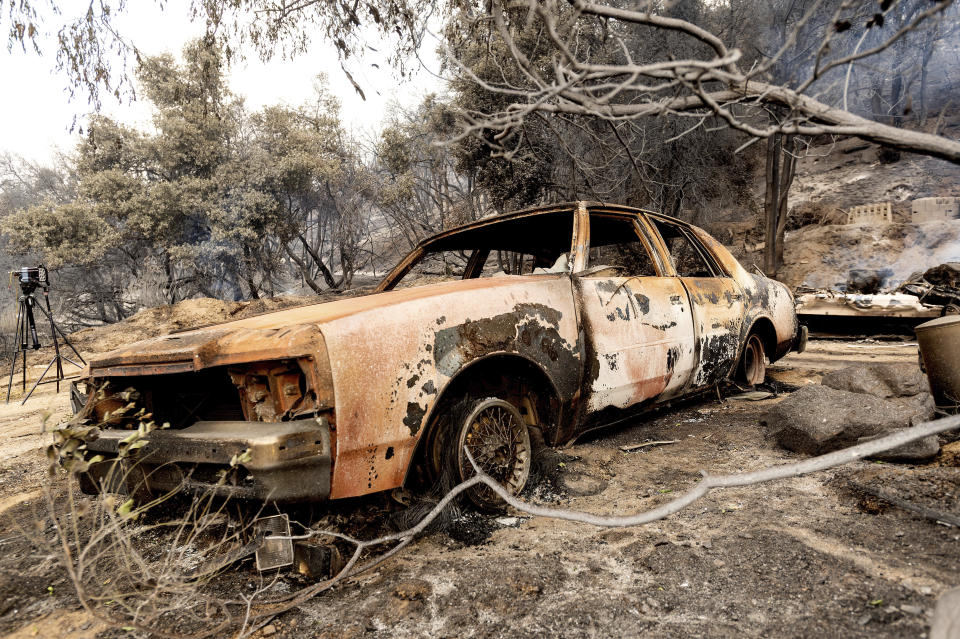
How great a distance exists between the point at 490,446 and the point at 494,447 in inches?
1.0

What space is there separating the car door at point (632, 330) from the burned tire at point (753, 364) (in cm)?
139

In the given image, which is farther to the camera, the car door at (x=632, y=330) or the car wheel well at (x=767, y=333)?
the car wheel well at (x=767, y=333)

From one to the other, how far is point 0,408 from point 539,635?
8707mm

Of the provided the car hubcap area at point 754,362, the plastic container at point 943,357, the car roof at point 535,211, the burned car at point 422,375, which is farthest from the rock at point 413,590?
the car hubcap area at point 754,362

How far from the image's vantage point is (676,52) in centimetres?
1191

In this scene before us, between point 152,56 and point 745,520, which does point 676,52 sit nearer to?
point 745,520

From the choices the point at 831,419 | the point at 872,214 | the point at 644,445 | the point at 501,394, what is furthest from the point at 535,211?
the point at 872,214

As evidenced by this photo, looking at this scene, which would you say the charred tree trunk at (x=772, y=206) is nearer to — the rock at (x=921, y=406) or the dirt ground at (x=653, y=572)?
the rock at (x=921, y=406)

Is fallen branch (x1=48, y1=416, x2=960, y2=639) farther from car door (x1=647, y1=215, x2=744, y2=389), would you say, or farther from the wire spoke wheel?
car door (x1=647, y1=215, x2=744, y2=389)

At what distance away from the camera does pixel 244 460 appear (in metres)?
1.75

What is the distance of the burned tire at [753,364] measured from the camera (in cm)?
459

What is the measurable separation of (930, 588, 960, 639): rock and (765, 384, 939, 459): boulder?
50.3 inches

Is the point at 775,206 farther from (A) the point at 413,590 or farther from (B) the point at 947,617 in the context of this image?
(A) the point at 413,590

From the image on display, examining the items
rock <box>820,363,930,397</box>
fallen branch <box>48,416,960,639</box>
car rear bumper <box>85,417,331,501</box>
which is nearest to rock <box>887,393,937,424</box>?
rock <box>820,363,930,397</box>
